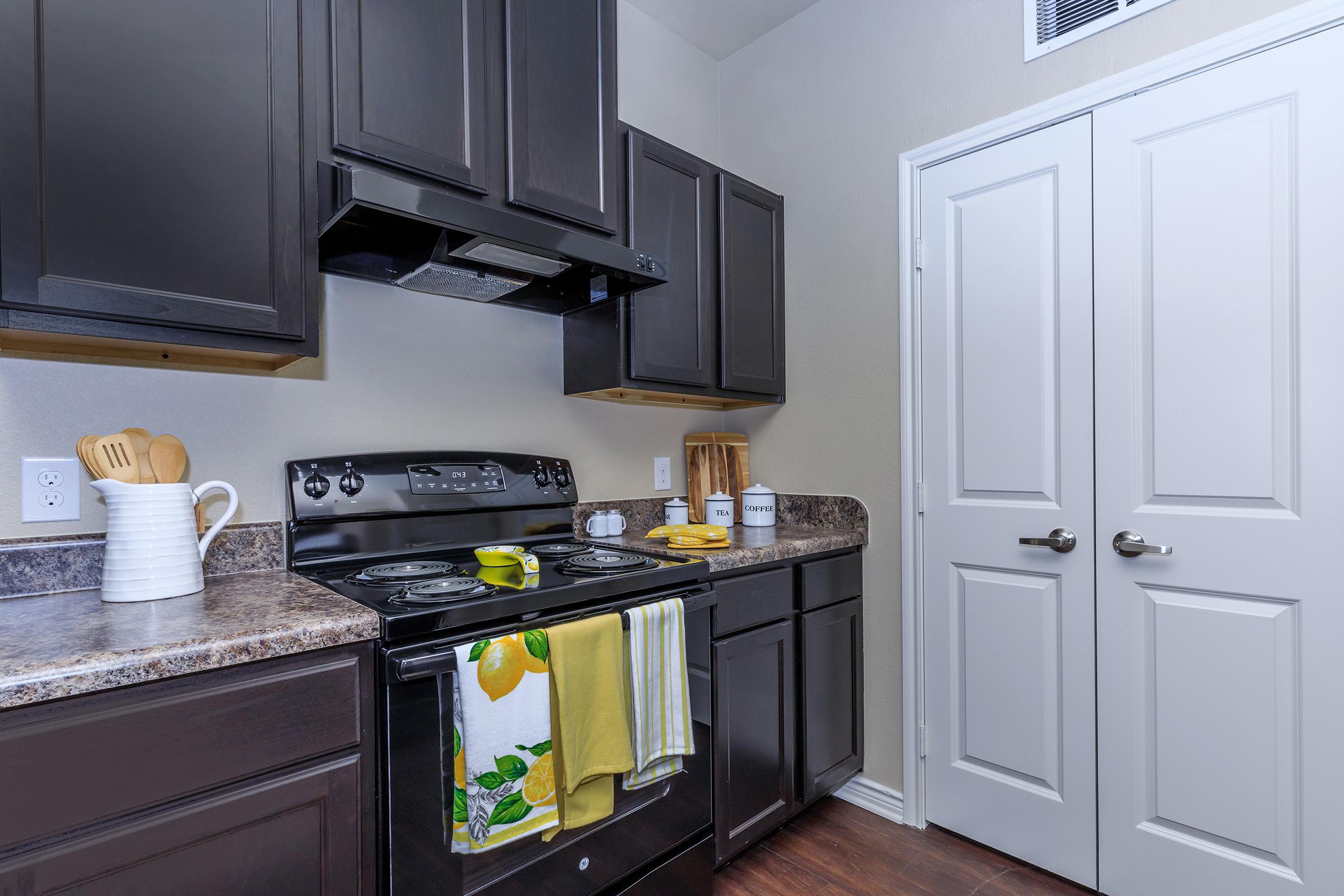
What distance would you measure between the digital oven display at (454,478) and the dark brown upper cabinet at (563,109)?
732 mm

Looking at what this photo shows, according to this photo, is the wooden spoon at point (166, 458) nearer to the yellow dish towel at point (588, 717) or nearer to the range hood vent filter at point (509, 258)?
the range hood vent filter at point (509, 258)

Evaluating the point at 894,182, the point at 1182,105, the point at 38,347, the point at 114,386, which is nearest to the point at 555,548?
the point at 114,386

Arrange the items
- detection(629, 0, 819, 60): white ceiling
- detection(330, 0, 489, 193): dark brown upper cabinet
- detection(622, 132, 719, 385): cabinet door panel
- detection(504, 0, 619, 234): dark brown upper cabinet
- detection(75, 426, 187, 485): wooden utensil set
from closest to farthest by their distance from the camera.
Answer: detection(75, 426, 187, 485): wooden utensil set < detection(330, 0, 489, 193): dark brown upper cabinet < detection(504, 0, 619, 234): dark brown upper cabinet < detection(622, 132, 719, 385): cabinet door panel < detection(629, 0, 819, 60): white ceiling

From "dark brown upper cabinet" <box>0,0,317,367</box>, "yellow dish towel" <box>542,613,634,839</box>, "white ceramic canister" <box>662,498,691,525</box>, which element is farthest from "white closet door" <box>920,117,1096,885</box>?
"dark brown upper cabinet" <box>0,0,317,367</box>

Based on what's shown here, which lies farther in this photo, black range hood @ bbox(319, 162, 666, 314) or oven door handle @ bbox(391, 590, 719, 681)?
black range hood @ bbox(319, 162, 666, 314)

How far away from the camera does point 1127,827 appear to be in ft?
5.64

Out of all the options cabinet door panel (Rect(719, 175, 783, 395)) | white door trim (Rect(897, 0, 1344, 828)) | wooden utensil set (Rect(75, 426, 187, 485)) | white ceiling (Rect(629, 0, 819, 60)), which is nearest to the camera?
wooden utensil set (Rect(75, 426, 187, 485))

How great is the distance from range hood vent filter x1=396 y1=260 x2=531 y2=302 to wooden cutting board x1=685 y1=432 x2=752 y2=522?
0.97 meters

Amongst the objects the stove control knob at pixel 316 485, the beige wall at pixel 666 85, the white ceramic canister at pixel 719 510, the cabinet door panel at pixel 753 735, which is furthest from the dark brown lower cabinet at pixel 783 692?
the beige wall at pixel 666 85

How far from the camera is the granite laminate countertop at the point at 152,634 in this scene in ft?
2.85

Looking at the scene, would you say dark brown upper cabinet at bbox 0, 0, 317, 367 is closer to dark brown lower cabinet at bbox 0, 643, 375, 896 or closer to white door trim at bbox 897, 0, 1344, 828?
dark brown lower cabinet at bbox 0, 643, 375, 896

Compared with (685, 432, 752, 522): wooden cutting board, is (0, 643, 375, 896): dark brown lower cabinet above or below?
below

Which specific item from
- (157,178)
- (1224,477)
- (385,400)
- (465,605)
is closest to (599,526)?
(385,400)

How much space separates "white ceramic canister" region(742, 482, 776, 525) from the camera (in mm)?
2373
